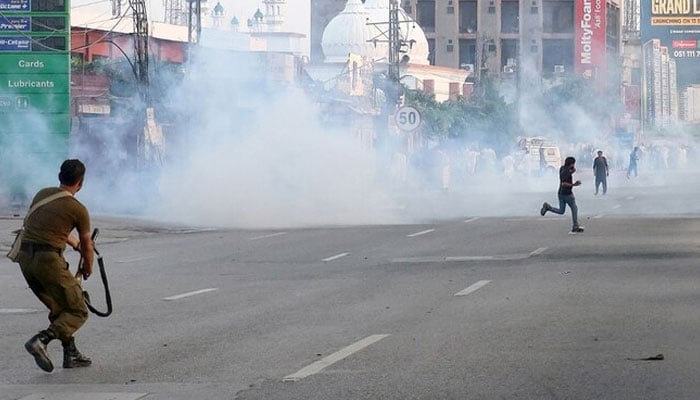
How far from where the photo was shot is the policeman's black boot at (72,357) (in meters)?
11.7

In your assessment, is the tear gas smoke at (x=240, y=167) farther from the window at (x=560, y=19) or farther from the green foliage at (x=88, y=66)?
the window at (x=560, y=19)

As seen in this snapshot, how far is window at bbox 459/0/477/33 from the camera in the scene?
15975 centimetres

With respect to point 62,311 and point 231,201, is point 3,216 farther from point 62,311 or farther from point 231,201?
point 62,311

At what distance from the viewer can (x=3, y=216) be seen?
4034cm

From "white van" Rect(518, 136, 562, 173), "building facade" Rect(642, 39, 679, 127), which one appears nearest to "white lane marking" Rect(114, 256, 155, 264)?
"white van" Rect(518, 136, 562, 173)

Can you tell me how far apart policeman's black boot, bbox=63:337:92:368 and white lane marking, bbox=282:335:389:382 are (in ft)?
5.57

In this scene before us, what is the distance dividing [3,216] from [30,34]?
5.19 meters

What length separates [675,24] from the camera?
128625 millimetres

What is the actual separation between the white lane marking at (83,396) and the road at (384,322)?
22mm

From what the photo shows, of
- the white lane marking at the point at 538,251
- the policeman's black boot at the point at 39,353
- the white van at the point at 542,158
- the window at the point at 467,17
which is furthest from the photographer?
the window at the point at 467,17

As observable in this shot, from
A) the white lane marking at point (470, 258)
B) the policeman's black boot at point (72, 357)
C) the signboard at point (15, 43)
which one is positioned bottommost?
the white lane marking at point (470, 258)

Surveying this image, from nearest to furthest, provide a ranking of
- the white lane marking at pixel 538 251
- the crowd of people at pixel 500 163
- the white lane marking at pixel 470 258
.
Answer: the white lane marking at pixel 470 258, the white lane marking at pixel 538 251, the crowd of people at pixel 500 163

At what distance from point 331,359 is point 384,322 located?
9.48 ft

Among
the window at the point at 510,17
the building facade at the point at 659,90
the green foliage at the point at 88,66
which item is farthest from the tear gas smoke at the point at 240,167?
the window at the point at 510,17
